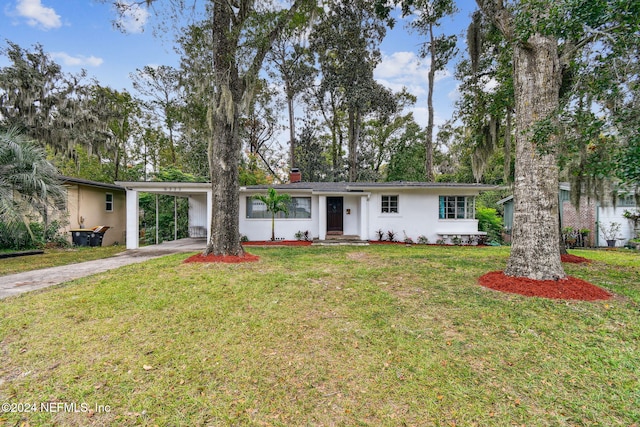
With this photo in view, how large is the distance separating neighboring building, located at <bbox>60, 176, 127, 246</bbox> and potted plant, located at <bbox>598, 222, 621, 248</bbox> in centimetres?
2393

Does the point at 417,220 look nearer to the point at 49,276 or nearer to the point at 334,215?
the point at 334,215

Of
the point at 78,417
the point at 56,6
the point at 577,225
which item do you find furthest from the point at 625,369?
the point at 56,6

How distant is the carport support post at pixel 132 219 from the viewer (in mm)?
10680

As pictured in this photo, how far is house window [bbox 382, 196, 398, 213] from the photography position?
514 inches

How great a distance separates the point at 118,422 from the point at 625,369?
4496mm

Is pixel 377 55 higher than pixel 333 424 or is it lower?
higher

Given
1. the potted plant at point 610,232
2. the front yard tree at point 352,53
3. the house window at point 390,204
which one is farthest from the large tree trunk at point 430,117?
the potted plant at point 610,232

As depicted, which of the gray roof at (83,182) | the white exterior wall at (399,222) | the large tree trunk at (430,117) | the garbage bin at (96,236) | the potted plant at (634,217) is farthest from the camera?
the large tree trunk at (430,117)

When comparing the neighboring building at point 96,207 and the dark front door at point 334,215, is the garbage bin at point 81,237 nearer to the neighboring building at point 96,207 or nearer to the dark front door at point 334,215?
the neighboring building at point 96,207

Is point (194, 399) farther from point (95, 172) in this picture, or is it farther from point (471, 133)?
point (95, 172)

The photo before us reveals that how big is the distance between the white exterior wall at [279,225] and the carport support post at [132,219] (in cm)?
415

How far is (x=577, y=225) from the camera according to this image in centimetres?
1350

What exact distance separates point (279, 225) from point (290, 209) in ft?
3.05

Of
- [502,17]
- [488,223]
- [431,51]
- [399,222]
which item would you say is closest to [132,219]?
[399,222]
